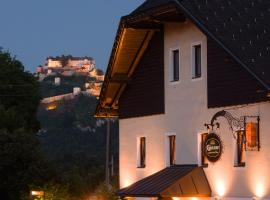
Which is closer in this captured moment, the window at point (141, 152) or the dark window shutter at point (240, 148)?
the dark window shutter at point (240, 148)

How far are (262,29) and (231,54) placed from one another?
7.36 ft

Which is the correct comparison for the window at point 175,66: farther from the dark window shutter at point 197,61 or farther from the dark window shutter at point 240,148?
the dark window shutter at point 240,148

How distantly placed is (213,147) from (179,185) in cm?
182

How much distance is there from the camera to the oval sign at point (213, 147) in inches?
1399

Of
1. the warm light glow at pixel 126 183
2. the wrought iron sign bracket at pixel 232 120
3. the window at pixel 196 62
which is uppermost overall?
the window at pixel 196 62

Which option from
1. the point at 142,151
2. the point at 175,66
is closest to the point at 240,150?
the point at 175,66

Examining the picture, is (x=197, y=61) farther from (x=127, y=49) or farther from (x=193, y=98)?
(x=127, y=49)

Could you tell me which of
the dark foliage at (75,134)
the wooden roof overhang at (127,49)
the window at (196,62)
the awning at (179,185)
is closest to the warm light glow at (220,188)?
the awning at (179,185)

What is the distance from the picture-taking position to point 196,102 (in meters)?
37.3

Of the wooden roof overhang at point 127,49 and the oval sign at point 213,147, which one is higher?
the wooden roof overhang at point 127,49

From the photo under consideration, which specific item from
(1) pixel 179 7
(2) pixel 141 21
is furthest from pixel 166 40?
(1) pixel 179 7

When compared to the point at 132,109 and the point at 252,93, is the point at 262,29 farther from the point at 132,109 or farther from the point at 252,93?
the point at 132,109

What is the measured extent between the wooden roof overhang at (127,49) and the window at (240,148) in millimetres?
5208

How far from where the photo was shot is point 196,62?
1480 inches
